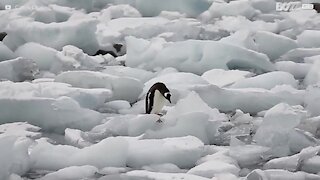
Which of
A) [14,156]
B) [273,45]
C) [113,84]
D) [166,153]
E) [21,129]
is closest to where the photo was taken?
[14,156]

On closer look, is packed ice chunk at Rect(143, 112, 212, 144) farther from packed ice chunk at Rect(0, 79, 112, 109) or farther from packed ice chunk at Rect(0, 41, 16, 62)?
packed ice chunk at Rect(0, 41, 16, 62)

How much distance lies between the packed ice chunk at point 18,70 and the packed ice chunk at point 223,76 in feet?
5.26

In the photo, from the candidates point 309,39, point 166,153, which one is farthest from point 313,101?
point 309,39

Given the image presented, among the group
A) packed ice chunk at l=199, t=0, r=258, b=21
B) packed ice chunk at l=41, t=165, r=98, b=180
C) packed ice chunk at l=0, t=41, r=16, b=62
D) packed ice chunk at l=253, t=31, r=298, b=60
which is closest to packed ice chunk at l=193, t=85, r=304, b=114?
packed ice chunk at l=41, t=165, r=98, b=180

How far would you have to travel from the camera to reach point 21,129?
4.02 meters

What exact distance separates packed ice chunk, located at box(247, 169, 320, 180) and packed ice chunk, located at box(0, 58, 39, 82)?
316cm

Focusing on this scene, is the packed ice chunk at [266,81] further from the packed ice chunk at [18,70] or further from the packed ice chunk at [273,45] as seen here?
the packed ice chunk at [18,70]

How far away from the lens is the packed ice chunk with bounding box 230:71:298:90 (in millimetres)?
5234

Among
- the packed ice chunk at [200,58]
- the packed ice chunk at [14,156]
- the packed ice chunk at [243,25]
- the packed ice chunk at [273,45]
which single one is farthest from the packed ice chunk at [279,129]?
the packed ice chunk at [243,25]

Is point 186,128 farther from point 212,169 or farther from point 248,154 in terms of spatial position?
point 212,169

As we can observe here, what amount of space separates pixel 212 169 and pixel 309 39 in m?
4.84

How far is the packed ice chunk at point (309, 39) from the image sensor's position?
7.52 metres

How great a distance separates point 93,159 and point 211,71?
2.58 m

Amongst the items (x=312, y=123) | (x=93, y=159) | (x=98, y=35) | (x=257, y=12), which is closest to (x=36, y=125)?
(x=93, y=159)
